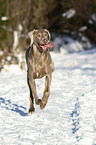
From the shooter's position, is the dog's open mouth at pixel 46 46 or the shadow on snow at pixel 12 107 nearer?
the dog's open mouth at pixel 46 46

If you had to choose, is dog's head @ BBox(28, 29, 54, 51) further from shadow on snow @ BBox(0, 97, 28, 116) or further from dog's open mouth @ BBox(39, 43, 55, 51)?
shadow on snow @ BBox(0, 97, 28, 116)

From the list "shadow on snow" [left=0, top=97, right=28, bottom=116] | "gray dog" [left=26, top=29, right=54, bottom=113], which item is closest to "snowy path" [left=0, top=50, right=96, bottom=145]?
Answer: "shadow on snow" [left=0, top=97, right=28, bottom=116]

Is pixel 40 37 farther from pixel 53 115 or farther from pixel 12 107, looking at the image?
pixel 12 107

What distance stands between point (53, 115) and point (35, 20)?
9352 mm

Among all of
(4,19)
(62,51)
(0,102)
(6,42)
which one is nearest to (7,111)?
(0,102)

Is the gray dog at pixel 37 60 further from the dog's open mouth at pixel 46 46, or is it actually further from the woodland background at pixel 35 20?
the woodland background at pixel 35 20

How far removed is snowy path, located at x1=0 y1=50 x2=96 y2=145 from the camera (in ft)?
14.8

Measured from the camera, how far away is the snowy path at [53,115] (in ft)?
14.8

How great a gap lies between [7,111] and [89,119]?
1.51m

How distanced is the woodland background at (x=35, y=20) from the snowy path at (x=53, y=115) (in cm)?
171

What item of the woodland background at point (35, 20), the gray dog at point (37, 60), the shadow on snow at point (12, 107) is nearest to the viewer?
the gray dog at point (37, 60)

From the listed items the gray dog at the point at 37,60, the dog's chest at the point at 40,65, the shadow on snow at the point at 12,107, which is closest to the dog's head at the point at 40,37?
the gray dog at the point at 37,60

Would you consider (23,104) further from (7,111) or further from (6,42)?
(6,42)

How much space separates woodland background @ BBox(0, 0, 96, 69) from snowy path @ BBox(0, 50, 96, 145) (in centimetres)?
171
